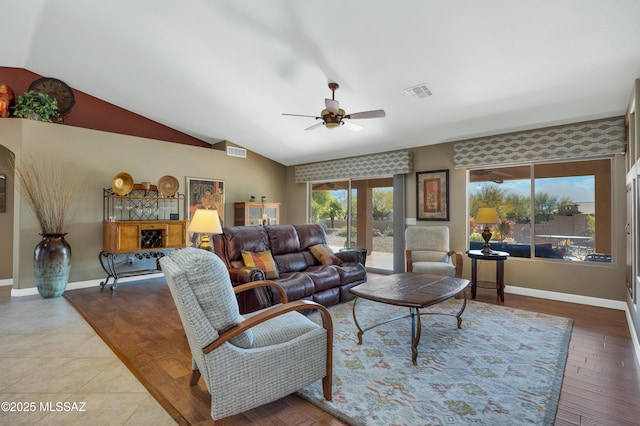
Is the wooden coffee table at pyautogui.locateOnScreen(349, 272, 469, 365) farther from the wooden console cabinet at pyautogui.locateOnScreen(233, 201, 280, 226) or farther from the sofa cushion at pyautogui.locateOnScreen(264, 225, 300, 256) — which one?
the wooden console cabinet at pyautogui.locateOnScreen(233, 201, 280, 226)

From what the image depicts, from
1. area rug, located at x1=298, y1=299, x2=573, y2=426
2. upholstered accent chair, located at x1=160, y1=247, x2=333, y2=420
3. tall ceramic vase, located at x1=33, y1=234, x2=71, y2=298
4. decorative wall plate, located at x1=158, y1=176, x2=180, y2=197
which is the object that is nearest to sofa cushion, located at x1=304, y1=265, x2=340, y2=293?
area rug, located at x1=298, y1=299, x2=573, y2=426

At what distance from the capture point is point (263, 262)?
3697 millimetres

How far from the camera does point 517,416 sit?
6.13ft

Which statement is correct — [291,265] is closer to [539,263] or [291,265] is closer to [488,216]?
[488,216]

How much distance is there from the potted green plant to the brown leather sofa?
3641mm

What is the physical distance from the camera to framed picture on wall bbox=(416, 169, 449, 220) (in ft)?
17.7

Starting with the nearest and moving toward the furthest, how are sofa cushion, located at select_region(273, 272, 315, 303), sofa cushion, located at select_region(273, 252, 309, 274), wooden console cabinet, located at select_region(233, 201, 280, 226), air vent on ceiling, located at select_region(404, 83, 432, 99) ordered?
sofa cushion, located at select_region(273, 272, 315, 303) < air vent on ceiling, located at select_region(404, 83, 432, 99) < sofa cushion, located at select_region(273, 252, 309, 274) < wooden console cabinet, located at select_region(233, 201, 280, 226)

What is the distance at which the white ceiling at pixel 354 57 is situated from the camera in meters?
2.74

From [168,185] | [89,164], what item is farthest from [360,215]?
[89,164]

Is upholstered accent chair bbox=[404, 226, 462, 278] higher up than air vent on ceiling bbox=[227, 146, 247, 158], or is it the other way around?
air vent on ceiling bbox=[227, 146, 247, 158]

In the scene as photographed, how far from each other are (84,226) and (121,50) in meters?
2.84

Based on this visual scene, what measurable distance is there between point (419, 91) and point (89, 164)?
206 inches

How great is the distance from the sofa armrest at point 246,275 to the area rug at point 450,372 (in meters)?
0.90

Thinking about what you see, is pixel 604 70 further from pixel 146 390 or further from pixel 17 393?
pixel 17 393
